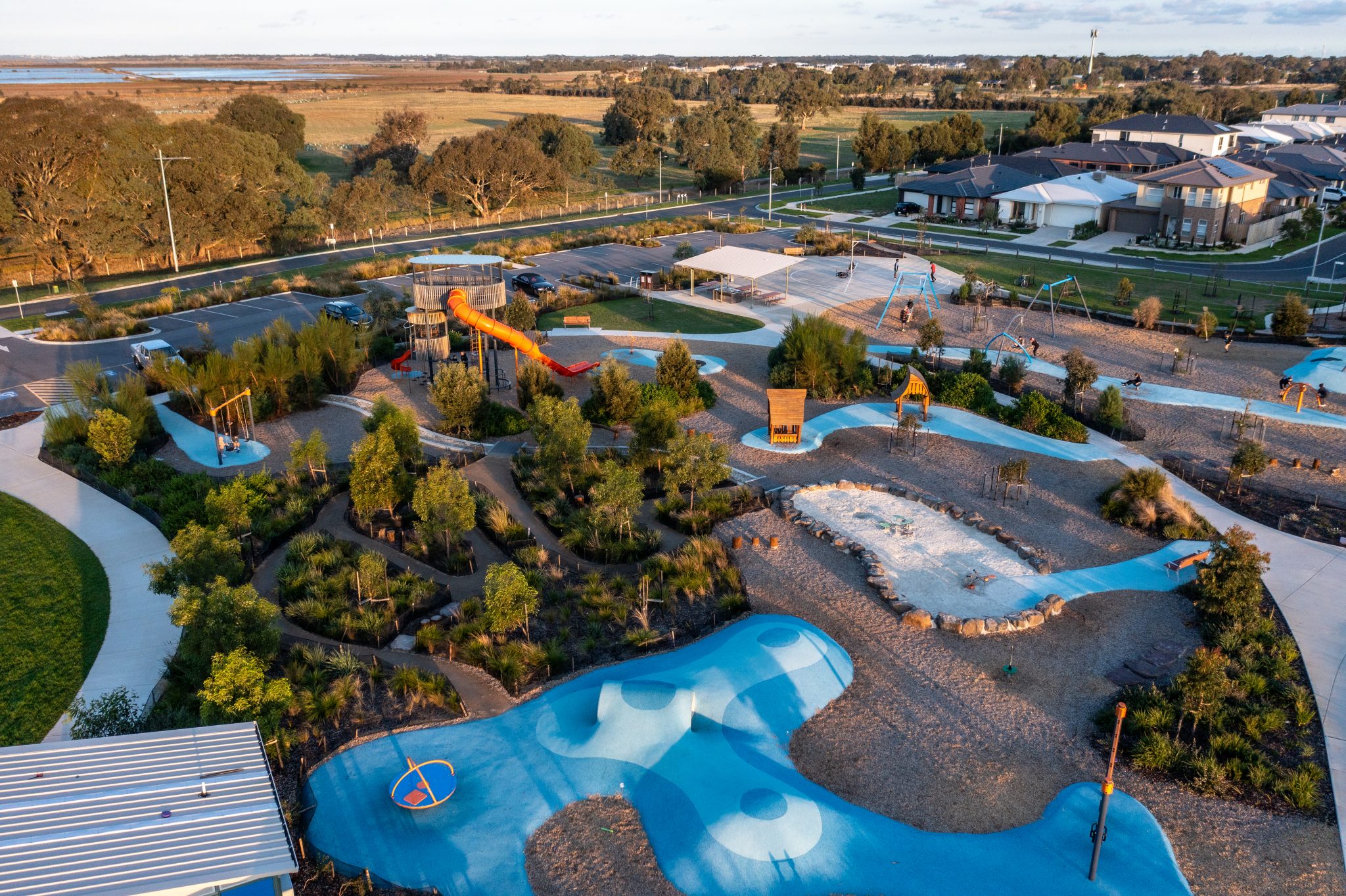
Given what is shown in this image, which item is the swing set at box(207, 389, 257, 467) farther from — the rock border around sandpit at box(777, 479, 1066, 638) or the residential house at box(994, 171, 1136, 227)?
the residential house at box(994, 171, 1136, 227)

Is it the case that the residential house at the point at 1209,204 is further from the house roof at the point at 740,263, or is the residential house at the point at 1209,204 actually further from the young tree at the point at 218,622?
the young tree at the point at 218,622

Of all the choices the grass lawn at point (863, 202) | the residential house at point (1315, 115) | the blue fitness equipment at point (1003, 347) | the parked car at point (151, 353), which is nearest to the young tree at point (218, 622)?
→ the parked car at point (151, 353)

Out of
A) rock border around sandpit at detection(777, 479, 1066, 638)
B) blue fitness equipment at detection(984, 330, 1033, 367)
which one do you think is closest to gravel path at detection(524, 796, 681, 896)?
rock border around sandpit at detection(777, 479, 1066, 638)

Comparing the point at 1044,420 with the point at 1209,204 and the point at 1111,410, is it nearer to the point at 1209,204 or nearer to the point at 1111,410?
the point at 1111,410

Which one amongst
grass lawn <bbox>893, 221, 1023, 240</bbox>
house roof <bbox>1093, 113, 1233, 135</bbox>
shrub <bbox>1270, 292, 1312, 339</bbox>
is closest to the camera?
shrub <bbox>1270, 292, 1312, 339</bbox>

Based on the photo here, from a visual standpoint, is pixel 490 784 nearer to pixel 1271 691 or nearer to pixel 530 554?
pixel 530 554

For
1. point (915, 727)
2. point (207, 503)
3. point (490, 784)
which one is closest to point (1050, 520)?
point (915, 727)
